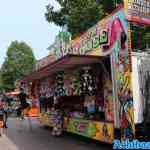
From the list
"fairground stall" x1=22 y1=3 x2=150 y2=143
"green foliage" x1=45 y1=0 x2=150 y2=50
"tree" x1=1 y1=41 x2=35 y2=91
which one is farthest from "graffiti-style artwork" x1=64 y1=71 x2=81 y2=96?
"tree" x1=1 y1=41 x2=35 y2=91

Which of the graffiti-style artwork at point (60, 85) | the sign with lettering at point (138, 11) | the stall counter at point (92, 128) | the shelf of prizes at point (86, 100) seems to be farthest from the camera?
the graffiti-style artwork at point (60, 85)

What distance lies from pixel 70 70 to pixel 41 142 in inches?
122

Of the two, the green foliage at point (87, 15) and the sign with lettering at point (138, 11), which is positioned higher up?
the green foliage at point (87, 15)

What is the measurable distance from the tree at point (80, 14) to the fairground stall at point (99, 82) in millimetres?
8055

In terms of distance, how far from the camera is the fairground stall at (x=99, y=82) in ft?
36.5

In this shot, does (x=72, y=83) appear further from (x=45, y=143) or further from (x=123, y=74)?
(x=123, y=74)

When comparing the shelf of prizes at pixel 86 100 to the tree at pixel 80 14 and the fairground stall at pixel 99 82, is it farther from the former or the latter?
the tree at pixel 80 14

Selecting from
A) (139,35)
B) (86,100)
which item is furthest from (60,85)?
(139,35)

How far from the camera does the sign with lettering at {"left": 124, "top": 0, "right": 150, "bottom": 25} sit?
11.4m

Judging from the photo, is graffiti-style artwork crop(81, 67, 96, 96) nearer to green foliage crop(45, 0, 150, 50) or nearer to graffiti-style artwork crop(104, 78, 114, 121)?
graffiti-style artwork crop(104, 78, 114, 121)

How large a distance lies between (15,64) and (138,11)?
44149 mm

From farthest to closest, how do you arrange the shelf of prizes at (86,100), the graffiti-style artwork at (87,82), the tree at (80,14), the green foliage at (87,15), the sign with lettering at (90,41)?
the tree at (80,14), the green foliage at (87,15), the graffiti-style artwork at (87,82), the sign with lettering at (90,41), the shelf of prizes at (86,100)

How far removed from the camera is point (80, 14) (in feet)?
81.3

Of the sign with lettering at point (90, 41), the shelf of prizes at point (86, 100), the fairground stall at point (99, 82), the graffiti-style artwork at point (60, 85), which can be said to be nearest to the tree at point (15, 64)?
the graffiti-style artwork at point (60, 85)
